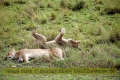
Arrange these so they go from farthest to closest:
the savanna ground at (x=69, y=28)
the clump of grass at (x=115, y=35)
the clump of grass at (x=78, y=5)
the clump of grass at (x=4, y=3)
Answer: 1. the clump of grass at (x=78, y=5)
2. the clump of grass at (x=4, y=3)
3. the clump of grass at (x=115, y=35)
4. the savanna ground at (x=69, y=28)

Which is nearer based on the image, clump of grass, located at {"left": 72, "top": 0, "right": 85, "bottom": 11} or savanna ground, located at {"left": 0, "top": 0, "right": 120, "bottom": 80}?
savanna ground, located at {"left": 0, "top": 0, "right": 120, "bottom": 80}

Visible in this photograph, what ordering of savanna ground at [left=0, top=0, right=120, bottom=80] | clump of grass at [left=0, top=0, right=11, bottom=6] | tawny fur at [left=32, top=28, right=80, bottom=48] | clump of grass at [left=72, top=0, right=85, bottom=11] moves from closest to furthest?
savanna ground at [left=0, top=0, right=120, bottom=80] < tawny fur at [left=32, top=28, right=80, bottom=48] < clump of grass at [left=0, top=0, right=11, bottom=6] < clump of grass at [left=72, top=0, right=85, bottom=11]

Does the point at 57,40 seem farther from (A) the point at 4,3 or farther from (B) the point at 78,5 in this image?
(A) the point at 4,3

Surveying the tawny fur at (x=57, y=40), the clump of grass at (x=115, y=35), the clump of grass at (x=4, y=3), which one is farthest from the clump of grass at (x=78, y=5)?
the clump of grass at (x=4, y=3)

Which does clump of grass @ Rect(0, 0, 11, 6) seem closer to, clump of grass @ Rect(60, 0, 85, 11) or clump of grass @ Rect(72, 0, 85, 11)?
clump of grass @ Rect(60, 0, 85, 11)

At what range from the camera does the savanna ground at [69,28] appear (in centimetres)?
446

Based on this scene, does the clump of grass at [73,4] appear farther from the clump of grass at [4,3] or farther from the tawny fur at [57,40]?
the clump of grass at [4,3]

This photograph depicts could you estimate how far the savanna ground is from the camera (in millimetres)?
4465

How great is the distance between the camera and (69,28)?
5188mm

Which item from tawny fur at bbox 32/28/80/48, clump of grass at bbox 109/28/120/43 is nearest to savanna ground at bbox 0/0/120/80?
clump of grass at bbox 109/28/120/43

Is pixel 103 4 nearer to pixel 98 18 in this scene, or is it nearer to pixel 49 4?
pixel 98 18

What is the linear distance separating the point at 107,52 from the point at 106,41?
1.11 feet

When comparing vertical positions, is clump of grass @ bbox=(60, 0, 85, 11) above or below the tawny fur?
above

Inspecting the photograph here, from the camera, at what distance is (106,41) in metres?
4.94
